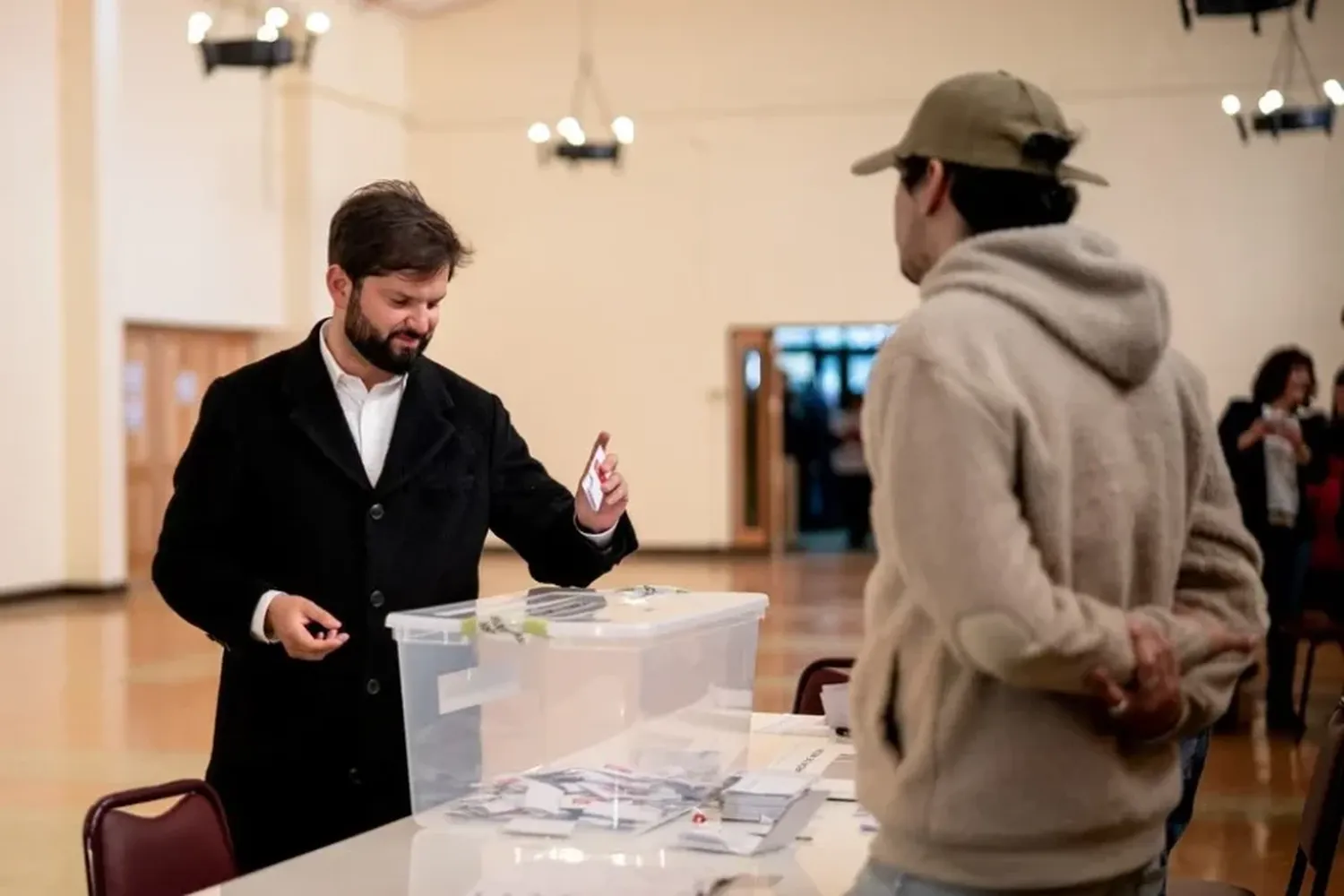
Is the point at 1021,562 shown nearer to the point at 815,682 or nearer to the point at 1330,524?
the point at 815,682

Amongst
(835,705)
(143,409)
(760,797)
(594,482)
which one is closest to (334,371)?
(594,482)

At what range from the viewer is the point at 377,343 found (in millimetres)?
2791

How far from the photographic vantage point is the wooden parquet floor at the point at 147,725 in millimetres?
5289

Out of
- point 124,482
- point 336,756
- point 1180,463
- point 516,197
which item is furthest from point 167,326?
point 1180,463

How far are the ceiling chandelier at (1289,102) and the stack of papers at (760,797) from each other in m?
11.6

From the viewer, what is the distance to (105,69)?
42.0ft

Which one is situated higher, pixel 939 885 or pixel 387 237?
pixel 387 237

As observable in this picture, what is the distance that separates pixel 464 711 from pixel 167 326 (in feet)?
40.7

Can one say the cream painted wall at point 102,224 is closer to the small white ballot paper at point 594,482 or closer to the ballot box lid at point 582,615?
the small white ballot paper at point 594,482

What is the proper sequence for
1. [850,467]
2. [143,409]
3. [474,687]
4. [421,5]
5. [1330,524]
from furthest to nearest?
[850,467] < [421,5] < [143,409] < [1330,524] < [474,687]

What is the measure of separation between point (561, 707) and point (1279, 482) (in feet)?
17.4

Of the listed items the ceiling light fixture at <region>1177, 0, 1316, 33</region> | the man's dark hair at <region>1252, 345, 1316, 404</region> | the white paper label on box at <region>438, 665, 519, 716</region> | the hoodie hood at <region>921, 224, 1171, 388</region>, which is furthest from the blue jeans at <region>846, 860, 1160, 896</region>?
the ceiling light fixture at <region>1177, 0, 1316, 33</region>

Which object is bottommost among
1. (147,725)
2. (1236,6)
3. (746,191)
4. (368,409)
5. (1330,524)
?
(147,725)

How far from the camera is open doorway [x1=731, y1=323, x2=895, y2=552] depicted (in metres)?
16.3
